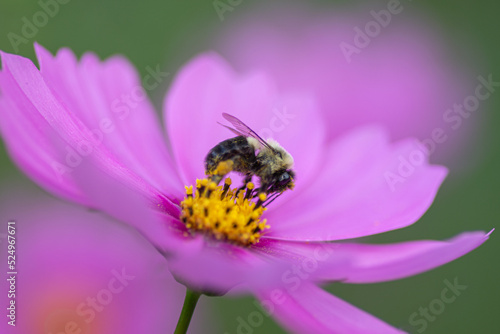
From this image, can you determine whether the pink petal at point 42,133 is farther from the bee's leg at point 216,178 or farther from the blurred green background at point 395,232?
the blurred green background at point 395,232

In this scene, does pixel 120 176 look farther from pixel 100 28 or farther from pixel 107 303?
pixel 100 28

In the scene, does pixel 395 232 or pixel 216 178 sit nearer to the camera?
pixel 216 178

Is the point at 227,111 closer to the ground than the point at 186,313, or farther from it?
farther from it

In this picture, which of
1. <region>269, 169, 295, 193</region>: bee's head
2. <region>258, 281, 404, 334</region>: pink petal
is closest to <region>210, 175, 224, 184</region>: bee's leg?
<region>269, 169, 295, 193</region>: bee's head

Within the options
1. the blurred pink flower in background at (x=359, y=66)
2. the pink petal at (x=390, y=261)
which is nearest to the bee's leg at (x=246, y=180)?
the pink petal at (x=390, y=261)

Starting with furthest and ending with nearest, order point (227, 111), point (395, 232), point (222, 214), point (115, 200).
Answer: point (395, 232) < point (227, 111) < point (222, 214) < point (115, 200)


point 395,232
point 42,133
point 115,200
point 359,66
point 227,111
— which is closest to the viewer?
point 115,200

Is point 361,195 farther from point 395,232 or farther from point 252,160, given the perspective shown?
point 395,232

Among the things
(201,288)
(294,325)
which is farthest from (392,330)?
(201,288)

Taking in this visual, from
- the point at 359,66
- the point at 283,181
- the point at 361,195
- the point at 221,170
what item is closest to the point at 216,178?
the point at 221,170
